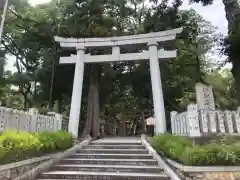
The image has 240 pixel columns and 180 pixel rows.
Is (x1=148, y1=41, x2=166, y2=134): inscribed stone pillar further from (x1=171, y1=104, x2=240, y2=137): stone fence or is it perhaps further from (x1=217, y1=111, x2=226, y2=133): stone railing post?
(x1=217, y1=111, x2=226, y2=133): stone railing post

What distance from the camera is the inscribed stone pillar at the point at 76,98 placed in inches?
379

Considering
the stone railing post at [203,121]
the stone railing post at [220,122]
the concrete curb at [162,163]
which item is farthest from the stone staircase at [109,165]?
the stone railing post at [220,122]

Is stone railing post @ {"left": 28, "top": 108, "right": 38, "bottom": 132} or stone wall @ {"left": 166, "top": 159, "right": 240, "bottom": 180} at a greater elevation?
stone railing post @ {"left": 28, "top": 108, "right": 38, "bottom": 132}

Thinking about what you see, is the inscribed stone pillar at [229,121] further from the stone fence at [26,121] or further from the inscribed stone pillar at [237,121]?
the stone fence at [26,121]

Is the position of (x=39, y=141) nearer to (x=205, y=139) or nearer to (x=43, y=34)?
(x=205, y=139)

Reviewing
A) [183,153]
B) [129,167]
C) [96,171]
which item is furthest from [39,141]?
[183,153]

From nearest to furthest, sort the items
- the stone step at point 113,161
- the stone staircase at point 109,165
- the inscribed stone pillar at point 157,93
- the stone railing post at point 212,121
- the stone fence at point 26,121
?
the stone staircase at point 109,165 → the stone fence at point 26,121 → the stone railing post at point 212,121 → the stone step at point 113,161 → the inscribed stone pillar at point 157,93

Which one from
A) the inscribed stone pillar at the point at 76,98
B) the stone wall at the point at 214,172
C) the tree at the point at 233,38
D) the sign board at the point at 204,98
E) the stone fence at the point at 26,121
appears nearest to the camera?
the stone wall at the point at 214,172

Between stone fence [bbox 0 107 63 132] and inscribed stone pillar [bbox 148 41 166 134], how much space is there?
154 inches

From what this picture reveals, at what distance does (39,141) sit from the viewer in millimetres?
6059

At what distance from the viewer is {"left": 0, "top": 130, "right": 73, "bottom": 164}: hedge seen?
16.0ft

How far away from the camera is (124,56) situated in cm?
1061

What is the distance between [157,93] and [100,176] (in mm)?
4874

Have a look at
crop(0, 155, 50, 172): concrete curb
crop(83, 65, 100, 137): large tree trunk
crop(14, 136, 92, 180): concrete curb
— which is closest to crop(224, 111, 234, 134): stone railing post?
crop(14, 136, 92, 180): concrete curb
